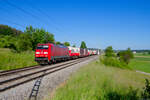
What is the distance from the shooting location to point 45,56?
16734 mm

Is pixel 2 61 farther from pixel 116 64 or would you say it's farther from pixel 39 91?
pixel 116 64

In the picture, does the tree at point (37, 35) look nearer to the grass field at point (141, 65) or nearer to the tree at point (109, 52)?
the tree at point (109, 52)

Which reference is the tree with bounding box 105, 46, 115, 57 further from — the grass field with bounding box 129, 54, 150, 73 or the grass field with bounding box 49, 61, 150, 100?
the grass field with bounding box 49, 61, 150, 100

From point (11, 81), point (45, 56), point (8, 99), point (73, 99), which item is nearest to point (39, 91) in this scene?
point (8, 99)

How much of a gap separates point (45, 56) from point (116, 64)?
16.1 metres

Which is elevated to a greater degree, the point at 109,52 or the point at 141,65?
the point at 109,52

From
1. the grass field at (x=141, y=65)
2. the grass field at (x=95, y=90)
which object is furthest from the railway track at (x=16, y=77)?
the grass field at (x=141, y=65)

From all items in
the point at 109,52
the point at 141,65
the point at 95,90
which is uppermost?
the point at 109,52

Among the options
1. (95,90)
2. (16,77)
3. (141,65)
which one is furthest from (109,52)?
(95,90)

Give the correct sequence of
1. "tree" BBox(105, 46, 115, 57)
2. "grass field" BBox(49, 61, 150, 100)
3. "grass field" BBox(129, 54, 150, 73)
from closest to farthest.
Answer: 1. "grass field" BBox(49, 61, 150, 100)
2. "tree" BBox(105, 46, 115, 57)
3. "grass field" BBox(129, 54, 150, 73)

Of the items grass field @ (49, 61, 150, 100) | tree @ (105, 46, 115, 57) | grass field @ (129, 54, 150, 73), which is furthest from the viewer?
grass field @ (129, 54, 150, 73)

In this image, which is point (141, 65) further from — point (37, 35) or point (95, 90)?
point (95, 90)

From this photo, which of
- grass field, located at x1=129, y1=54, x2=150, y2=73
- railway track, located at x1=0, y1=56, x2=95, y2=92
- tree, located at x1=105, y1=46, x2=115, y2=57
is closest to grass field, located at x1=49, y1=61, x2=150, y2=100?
railway track, located at x1=0, y1=56, x2=95, y2=92

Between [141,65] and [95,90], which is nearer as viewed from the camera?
[95,90]
